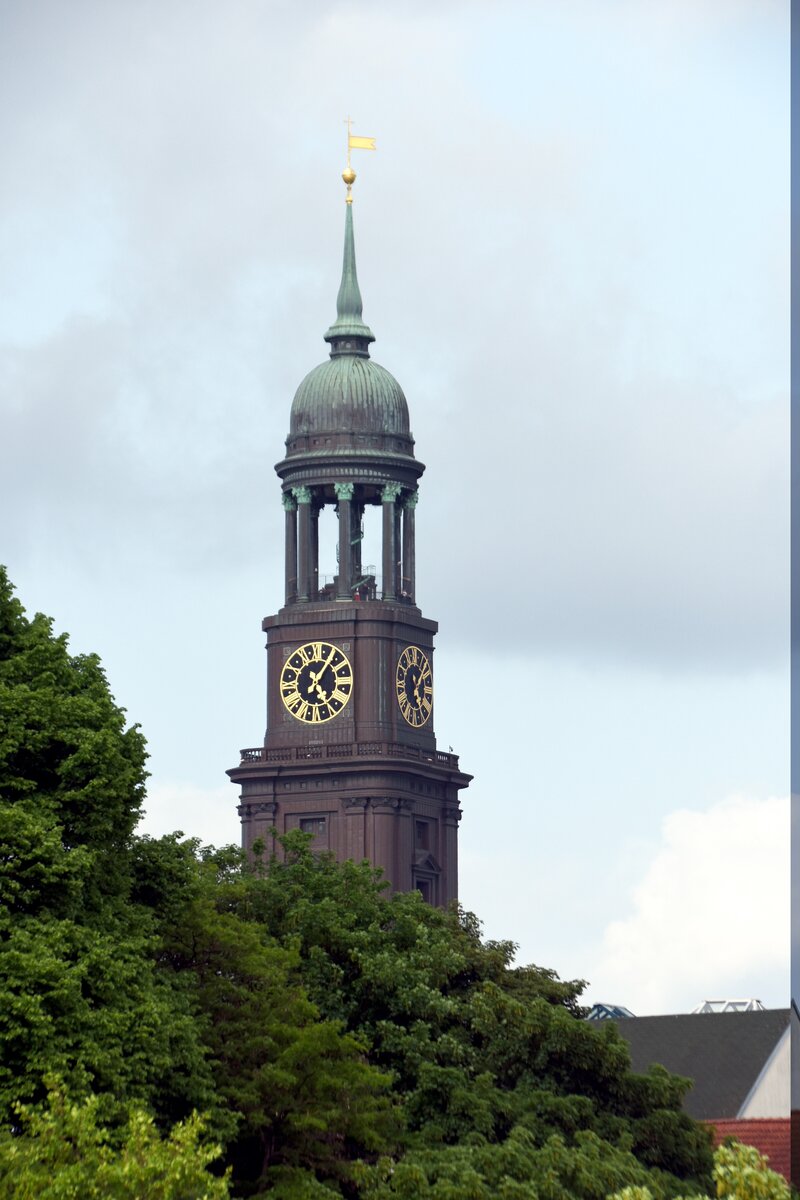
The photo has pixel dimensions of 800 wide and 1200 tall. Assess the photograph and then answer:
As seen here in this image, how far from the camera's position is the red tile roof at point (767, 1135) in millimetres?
115000

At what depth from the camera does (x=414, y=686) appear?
175m

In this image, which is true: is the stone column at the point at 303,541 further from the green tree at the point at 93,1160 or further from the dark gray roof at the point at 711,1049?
the green tree at the point at 93,1160

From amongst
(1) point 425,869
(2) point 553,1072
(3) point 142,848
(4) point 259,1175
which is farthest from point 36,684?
(1) point 425,869

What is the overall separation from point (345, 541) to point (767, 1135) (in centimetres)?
6244

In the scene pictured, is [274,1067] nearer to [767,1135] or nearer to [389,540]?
[767,1135]

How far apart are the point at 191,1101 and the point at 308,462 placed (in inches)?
3584

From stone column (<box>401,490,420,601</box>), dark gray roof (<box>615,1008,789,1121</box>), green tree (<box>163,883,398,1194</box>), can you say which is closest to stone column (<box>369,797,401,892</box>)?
stone column (<box>401,490,420,601</box>)

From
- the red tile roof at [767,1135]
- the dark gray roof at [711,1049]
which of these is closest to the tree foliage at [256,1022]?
the red tile roof at [767,1135]

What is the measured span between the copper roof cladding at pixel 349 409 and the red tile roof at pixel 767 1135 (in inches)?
2484

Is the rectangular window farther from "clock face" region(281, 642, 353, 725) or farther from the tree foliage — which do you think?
the tree foliage

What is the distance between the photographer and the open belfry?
17025cm

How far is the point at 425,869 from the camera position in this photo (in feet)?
561

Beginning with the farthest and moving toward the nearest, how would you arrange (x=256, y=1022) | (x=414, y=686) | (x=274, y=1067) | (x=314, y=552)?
(x=314, y=552) < (x=414, y=686) < (x=256, y=1022) < (x=274, y=1067)

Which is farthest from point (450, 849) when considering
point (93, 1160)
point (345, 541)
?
point (93, 1160)
